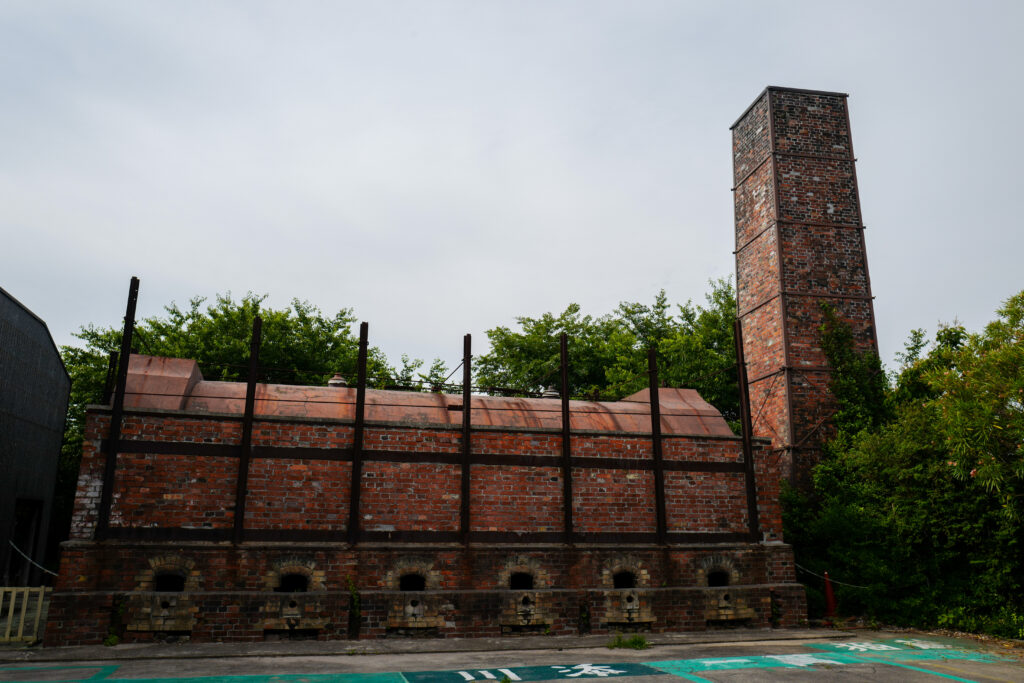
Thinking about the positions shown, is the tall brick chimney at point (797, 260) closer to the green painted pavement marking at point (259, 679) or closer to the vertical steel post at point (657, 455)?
the vertical steel post at point (657, 455)

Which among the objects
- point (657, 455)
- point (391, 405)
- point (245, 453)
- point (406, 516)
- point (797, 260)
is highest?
point (797, 260)

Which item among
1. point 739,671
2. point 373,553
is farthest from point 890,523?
point 373,553

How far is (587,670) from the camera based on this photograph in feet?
29.2

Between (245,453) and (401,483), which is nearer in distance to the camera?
(245,453)

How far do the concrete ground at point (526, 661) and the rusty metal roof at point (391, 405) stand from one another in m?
3.93

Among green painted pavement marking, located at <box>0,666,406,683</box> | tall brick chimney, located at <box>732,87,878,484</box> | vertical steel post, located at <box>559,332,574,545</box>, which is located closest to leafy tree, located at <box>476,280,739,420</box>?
tall brick chimney, located at <box>732,87,878,484</box>

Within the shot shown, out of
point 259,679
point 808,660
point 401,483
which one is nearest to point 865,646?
point 808,660

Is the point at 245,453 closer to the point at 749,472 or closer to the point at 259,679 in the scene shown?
the point at 259,679

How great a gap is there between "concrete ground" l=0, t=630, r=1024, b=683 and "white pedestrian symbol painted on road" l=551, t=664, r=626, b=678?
0.04 feet

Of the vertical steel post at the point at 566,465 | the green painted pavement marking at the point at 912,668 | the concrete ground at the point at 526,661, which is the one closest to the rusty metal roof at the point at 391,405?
the vertical steel post at the point at 566,465

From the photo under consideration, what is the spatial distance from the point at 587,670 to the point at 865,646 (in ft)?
17.9

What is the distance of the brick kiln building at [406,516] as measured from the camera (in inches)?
424

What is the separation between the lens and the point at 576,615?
11977 millimetres

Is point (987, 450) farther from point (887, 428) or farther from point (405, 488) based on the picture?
point (405, 488)
